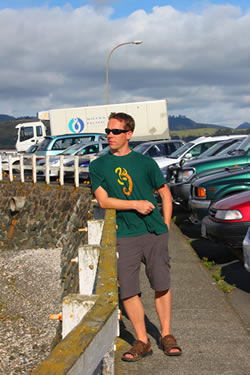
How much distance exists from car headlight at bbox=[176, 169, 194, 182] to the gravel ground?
4.04 metres

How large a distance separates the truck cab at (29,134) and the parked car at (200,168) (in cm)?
2134

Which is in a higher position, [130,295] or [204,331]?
[130,295]

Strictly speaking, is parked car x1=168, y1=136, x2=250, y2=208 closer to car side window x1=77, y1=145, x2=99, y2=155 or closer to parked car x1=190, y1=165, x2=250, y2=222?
parked car x1=190, y1=165, x2=250, y2=222

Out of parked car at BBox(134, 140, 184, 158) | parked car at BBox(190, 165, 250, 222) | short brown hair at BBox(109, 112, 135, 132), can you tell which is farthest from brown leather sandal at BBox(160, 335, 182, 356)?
parked car at BBox(134, 140, 184, 158)

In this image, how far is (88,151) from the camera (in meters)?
21.6

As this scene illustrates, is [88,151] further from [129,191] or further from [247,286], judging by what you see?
[129,191]

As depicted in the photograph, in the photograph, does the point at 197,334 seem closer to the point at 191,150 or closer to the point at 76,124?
the point at 191,150

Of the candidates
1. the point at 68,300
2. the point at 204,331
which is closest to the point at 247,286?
the point at 204,331

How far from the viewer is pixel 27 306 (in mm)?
12633

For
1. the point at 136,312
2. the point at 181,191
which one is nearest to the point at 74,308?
the point at 136,312

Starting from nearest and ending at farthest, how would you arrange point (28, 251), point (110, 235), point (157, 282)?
1. point (110, 235)
2. point (157, 282)
3. point (28, 251)

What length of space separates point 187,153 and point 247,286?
1011 cm

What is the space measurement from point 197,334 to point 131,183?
1.55 meters

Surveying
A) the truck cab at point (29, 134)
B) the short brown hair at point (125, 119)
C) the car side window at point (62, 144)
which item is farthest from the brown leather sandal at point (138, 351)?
the truck cab at point (29, 134)
